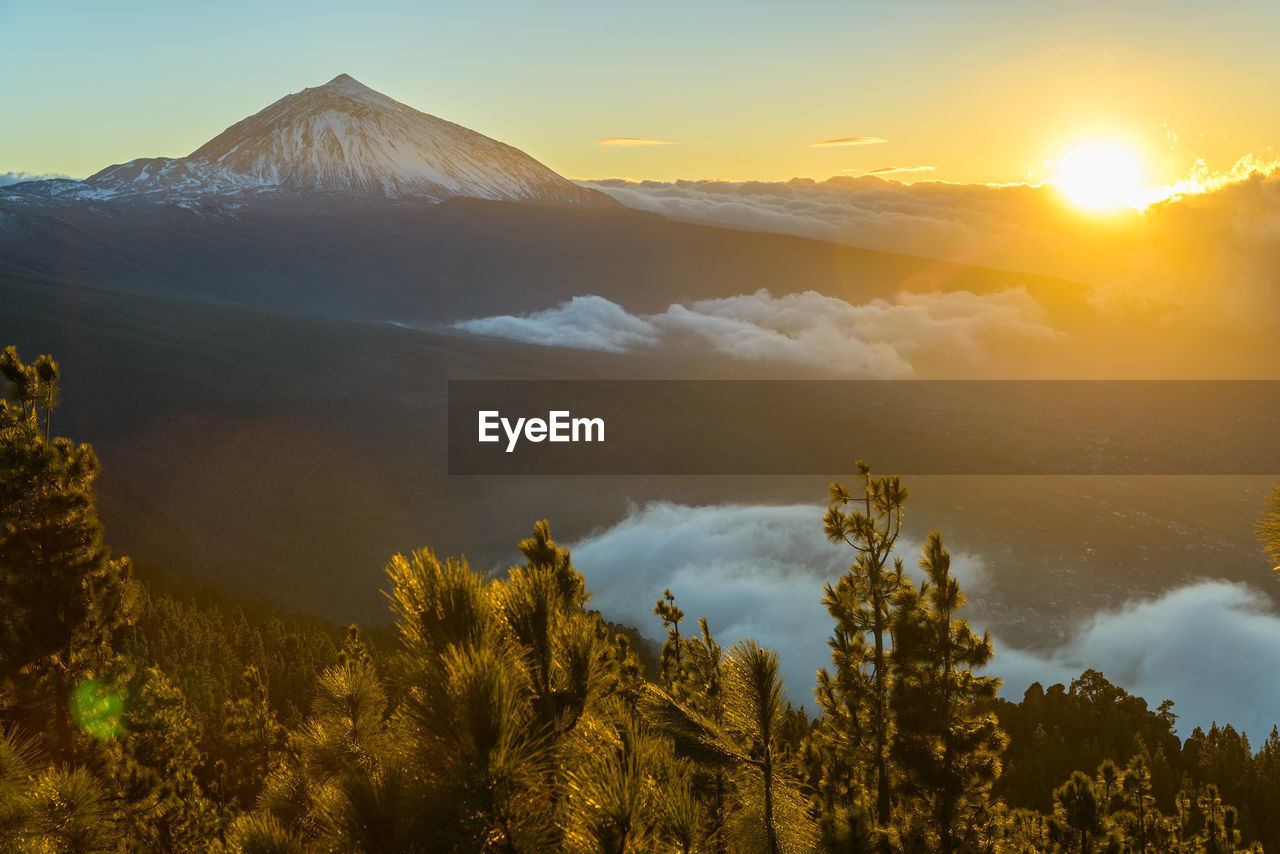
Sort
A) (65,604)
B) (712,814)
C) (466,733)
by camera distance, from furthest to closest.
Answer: (65,604) → (712,814) → (466,733)

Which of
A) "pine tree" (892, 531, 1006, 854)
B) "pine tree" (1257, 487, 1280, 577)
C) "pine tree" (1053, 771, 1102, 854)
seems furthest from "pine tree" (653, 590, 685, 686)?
"pine tree" (1257, 487, 1280, 577)

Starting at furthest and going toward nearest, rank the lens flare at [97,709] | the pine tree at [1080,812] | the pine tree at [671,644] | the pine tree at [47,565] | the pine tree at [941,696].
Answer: the pine tree at [671,644], the pine tree at [1080,812], the lens flare at [97,709], the pine tree at [47,565], the pine tree at [941,696]

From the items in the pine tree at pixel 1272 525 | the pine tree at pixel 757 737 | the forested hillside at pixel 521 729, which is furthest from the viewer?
the pine tree at pixel 757 737

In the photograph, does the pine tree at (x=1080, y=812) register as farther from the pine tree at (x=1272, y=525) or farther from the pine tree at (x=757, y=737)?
the pine tree at (x=1272, y=525)

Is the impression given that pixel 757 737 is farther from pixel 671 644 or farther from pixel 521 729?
pixel 671 644

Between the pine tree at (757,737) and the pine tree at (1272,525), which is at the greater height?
the pine tree at (1272,525)

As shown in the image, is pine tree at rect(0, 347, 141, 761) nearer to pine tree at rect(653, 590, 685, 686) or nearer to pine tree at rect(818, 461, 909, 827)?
pine tree at rect(653, 590, 685, 686)

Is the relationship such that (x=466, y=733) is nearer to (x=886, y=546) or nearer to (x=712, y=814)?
(x=712, y=814)

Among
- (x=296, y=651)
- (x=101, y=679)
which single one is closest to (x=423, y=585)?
(x=101, y=679)

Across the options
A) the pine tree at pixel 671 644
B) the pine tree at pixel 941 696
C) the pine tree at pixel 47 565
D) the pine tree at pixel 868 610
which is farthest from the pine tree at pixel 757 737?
the pine tree at pixel 671 644
